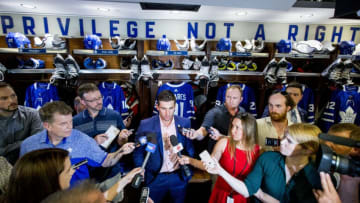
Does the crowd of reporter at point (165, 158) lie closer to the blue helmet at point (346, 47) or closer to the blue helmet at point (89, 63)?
the blue helmet at point (89, 63)

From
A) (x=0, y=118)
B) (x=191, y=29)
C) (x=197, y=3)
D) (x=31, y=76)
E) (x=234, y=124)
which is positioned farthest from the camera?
(x=191, y=29)

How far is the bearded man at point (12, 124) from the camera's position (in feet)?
5.55

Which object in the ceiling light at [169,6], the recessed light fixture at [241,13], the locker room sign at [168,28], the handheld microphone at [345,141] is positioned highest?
the recessed light fixture at [241,13]

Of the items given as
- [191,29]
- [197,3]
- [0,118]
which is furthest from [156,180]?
[191,29]

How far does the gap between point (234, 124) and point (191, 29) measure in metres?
2.70

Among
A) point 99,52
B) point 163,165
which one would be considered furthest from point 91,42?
point 163,165

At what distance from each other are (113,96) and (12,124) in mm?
1437

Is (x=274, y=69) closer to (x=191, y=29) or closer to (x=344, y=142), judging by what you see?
(x=191, y=29)

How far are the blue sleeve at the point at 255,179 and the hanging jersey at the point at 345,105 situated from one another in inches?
119

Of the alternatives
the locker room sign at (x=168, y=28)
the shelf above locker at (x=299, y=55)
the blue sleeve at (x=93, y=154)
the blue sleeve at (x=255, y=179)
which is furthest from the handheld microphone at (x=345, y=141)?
the locker room sign at (x=168, y=28)

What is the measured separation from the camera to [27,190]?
30.5 inches

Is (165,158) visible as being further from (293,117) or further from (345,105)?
(345,105)

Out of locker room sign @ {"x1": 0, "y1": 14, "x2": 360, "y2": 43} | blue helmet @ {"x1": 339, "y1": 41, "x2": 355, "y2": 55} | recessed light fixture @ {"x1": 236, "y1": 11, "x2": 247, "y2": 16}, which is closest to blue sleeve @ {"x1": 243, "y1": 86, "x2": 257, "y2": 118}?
locker room sign @ {"x1": 0, "y1": 14, "x2": 360, "y2": 43}

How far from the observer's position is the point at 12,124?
178cm
